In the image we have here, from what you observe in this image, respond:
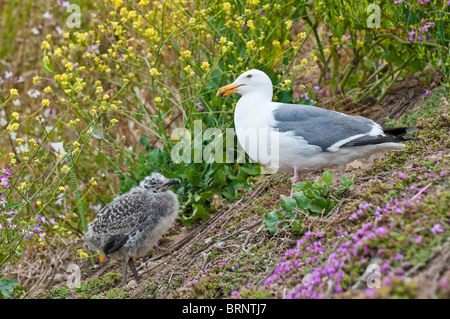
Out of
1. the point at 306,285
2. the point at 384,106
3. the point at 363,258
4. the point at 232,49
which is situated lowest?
the point at 306,285

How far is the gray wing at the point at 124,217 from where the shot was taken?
4.91 metres

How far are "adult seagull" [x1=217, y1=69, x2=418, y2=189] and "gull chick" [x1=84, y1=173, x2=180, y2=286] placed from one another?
97cm

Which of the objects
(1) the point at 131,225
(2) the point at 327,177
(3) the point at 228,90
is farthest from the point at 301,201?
(1) the point at 131,225

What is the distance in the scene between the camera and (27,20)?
383 inches

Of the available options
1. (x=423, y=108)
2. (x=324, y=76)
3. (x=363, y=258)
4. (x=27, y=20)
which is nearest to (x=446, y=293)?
(x=363, y=258)

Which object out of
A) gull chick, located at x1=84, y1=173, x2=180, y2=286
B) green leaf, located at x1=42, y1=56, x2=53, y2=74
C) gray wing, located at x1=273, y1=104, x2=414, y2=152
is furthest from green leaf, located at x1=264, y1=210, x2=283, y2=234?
green leaf, located at x1=42, y1=56, x2=53, y2=74

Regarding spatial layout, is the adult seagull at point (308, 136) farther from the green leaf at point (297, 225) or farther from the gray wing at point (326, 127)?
the green leaf at point (297, 225)

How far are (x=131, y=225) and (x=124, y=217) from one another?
0.32 feet

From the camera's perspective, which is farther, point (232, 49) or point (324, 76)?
point (324, 76)

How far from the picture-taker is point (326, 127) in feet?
15.5

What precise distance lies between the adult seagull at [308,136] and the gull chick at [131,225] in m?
0.97

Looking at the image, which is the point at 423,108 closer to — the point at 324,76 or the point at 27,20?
the point at 324,76

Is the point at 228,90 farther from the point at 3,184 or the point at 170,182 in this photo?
the point at 3,184

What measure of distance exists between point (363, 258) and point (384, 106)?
3.87m
